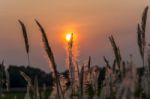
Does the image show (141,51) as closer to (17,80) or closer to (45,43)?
(45,43)

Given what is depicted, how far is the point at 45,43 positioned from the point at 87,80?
149 centimetres

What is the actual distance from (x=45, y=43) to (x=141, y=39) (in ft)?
6.18

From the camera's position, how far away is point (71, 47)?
4074mm

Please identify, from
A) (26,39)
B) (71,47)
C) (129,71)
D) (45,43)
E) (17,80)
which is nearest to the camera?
(129,71)

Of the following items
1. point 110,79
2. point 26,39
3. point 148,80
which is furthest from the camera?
point 110,79

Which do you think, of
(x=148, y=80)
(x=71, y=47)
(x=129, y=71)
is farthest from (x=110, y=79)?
(x=129, y=71)

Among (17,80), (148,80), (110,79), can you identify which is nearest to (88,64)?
(148,80)

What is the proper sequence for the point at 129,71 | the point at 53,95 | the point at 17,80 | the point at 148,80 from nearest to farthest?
the point at 129,71, the point at 53,95, the point at 148,80, the point at 17,80

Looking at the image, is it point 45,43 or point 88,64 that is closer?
point 45,43

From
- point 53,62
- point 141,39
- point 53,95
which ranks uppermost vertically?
point 141,39

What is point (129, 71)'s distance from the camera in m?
1.73

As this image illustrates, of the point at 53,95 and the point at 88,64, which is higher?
the point at 88,64

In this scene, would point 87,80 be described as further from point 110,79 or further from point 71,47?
point 110,79

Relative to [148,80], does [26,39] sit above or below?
above
